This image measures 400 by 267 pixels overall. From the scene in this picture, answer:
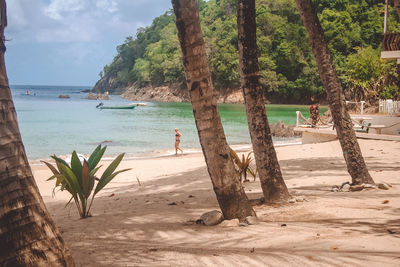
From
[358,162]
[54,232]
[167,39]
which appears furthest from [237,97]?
[54,232]

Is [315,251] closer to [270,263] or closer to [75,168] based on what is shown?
[270,263]

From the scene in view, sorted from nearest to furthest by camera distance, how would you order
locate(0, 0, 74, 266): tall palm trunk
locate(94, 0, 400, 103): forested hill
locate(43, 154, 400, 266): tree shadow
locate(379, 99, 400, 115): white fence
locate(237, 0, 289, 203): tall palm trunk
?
locate(0, 0, 74, 266): tall palm trunk
locate(43, 154, 400, 266): tree shadow
locate(237, 0, 289, 203): tall palm trunk
locate(379, 99, 400, 115): white fence
locate(94, 0, 400, 103): forested hill

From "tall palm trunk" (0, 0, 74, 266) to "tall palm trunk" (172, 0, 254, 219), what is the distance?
195 centimetres

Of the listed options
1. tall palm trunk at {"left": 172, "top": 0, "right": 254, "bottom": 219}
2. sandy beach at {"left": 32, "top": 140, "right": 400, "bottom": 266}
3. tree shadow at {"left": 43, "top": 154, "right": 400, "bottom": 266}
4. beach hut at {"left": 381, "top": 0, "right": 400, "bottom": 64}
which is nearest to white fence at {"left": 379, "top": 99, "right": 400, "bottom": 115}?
beach hut at {"left": 381, "top": 0, "right": 400, "bottom": 64}

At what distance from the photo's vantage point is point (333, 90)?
6.13 metres

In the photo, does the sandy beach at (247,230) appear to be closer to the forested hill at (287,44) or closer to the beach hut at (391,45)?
the beach hut at (391,45)

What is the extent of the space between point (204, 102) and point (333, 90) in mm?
3059

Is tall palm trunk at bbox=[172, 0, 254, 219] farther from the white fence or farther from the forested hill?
the forested hill

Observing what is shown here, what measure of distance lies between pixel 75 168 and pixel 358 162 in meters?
4.41

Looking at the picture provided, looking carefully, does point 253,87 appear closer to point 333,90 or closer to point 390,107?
point 333,90

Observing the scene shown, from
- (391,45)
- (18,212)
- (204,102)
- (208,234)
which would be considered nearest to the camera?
(18,212)

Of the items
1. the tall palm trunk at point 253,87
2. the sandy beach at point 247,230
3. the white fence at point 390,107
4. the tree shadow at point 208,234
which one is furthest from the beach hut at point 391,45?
the tall palm trunk at point 253,87

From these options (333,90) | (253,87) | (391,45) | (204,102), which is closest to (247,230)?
(204,102)

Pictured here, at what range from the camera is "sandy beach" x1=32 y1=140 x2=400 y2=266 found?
2809 millimetres
